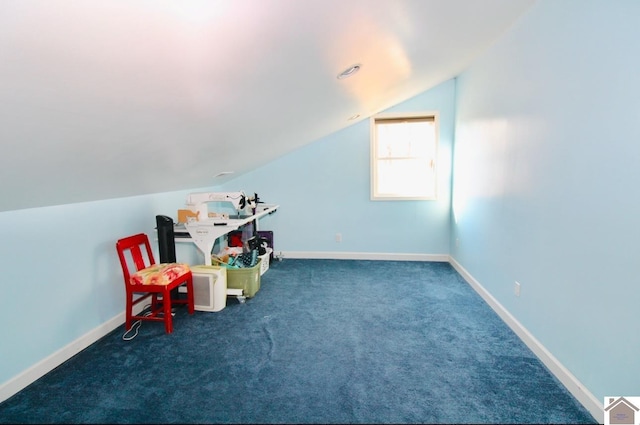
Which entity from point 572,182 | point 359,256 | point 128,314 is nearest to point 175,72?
point 128,314

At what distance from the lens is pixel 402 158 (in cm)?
454

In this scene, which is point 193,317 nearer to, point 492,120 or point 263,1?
point 263,1

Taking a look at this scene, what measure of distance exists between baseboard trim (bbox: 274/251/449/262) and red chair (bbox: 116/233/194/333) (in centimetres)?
205

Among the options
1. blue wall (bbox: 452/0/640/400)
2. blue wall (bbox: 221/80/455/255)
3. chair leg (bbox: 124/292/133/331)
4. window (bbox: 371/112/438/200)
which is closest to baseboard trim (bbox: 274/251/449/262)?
blue wall (bbox: 221/80/455/255)

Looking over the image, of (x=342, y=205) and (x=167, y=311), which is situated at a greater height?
(x=342, y=205)

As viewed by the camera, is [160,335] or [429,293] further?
[429,293]

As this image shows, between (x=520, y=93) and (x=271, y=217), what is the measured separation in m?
3.38

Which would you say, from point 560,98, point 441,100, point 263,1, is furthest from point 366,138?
point 263,1

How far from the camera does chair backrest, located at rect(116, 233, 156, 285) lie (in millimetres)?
2525

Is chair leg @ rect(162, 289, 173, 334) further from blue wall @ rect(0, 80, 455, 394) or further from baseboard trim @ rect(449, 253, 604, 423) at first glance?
baseboard trim @ rect(449, 253, 604, 423)

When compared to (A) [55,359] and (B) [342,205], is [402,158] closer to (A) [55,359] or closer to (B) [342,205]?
(B) [342,205]

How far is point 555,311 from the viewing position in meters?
2.05

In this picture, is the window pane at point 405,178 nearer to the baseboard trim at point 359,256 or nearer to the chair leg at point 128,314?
the baseboard trim at point 359,256

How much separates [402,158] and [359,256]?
155 cm
